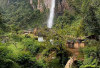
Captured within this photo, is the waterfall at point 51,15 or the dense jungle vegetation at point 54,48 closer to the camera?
the dense jungle vegetation at point 54,48

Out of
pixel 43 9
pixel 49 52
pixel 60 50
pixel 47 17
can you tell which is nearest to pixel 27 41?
pixel 49 52

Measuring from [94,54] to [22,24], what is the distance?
1283 inches

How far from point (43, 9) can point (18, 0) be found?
55.6 ft

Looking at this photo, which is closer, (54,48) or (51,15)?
(54,48)

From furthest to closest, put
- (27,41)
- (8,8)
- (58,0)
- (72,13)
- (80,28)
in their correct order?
(8,8) < (58,0) < (72,13) < (80,28) < (27,41)

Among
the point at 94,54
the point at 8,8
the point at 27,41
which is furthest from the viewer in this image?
the point at 8,8

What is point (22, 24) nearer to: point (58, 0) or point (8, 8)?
point (58, 0)

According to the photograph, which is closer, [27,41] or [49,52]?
[49,52]

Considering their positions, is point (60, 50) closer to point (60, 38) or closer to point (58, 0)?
point (60, 38)

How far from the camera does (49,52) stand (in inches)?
495

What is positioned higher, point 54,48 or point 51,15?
point 51,15

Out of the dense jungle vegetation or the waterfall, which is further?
the waterfall

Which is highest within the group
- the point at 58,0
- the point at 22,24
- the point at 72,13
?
the point at 58,0

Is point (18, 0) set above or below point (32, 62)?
above
